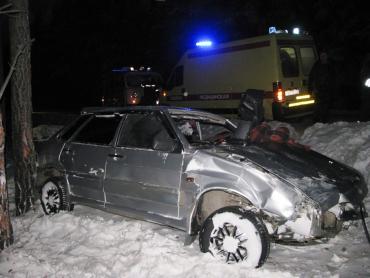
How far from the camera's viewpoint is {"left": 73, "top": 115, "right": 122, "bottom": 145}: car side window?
5.34 m

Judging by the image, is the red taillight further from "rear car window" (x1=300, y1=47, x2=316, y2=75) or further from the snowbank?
the snowbank

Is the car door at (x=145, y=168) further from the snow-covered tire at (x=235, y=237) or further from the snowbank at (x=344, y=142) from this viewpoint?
the snowbank at (x=344, y=142)

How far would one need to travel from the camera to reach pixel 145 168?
479 centimetres

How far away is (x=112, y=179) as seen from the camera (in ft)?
16.8

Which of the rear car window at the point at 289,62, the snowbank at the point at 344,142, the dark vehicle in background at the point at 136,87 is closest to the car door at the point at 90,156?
the snowbank at the point at 344,142

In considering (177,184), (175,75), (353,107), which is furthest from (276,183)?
(353,107)

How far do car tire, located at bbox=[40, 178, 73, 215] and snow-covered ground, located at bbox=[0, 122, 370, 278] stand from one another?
21cm

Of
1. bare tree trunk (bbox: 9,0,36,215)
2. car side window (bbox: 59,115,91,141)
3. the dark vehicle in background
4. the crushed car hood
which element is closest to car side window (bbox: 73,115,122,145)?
car side window (bbox: 59,115,91,141)

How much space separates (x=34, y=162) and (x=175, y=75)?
Result: 27.1 ft

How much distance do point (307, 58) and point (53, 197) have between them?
8.08 metres

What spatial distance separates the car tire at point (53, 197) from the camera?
19.0ft

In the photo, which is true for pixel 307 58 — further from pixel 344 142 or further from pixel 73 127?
pixel 73 127

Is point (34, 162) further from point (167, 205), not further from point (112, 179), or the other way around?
point (167, 205)

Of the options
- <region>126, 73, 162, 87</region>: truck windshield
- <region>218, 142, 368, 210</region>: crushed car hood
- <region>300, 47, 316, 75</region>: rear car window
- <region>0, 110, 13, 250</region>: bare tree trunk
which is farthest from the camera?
<region>126, 73, 162, 87</region>: truck windshield
